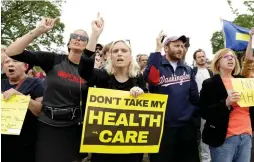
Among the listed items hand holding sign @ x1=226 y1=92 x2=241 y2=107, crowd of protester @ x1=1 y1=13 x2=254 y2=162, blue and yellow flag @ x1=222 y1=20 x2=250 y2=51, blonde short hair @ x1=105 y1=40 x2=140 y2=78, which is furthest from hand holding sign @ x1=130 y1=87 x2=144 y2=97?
blue and yellow flag @ x1=222 y1=20 x2=250 y2=51

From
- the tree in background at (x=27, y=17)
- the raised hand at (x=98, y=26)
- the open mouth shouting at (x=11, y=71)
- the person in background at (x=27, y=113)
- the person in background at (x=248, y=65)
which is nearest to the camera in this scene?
the raised hand at (x=98, y=26)

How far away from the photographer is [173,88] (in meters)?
4.19

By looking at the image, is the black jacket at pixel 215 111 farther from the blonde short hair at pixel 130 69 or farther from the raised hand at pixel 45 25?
the raised hand at pixel 45 25

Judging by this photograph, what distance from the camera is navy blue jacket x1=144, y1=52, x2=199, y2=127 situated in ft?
13.6

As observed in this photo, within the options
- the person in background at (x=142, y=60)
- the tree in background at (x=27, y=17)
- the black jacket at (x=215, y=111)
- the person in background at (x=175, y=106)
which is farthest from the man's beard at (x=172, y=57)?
the tree in background at (x=27, y=17)

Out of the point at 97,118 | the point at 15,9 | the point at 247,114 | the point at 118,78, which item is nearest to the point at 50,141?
the point at 97,118

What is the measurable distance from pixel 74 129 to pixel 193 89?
1.46 m

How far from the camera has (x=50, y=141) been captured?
3.64 m

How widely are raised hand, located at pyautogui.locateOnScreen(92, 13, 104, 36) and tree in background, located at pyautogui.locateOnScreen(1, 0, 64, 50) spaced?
28110mm

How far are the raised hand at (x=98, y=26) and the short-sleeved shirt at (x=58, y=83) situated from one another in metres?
0.54

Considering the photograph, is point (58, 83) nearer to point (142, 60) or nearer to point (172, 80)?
point (172, 80)

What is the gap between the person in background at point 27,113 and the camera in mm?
3879

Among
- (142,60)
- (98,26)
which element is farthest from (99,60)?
(142,60)

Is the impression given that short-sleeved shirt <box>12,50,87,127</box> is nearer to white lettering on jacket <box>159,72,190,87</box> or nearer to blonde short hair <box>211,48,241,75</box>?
white lettering on jacket <box>159,72,190,87</box>
